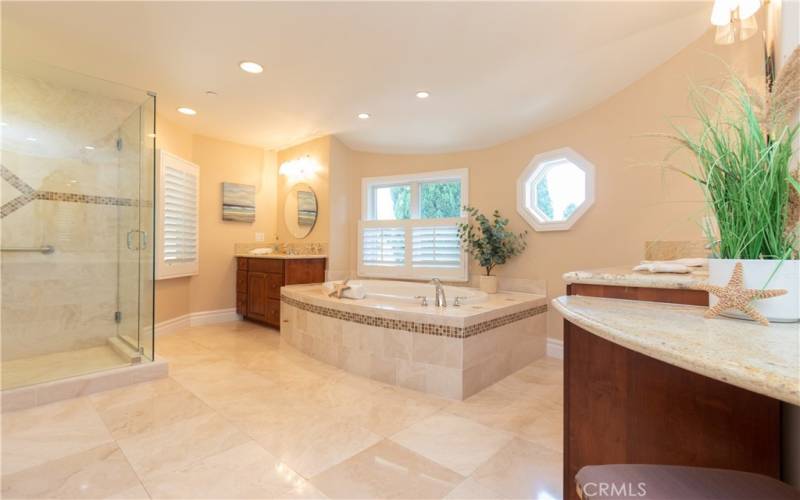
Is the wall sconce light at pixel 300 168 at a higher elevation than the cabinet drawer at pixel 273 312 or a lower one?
higher

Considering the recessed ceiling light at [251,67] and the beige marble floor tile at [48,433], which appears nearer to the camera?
the beige marble floor tile at [48,433]

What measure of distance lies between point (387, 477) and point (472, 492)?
359 millimetres

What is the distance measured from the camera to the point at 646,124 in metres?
2.64

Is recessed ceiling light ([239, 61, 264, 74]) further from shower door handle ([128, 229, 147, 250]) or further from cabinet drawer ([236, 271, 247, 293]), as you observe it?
cabinet drawer ([236, 271, 247, 293])

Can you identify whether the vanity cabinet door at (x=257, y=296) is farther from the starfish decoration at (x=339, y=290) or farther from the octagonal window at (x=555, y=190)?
the octagonal window at (x=555, y=190)

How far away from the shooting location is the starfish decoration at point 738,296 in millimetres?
747

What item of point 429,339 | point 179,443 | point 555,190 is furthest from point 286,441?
point 555,190

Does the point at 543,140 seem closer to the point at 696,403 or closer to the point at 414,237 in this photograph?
the point at 414,237

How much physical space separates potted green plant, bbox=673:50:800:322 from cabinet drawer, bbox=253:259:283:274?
3789mm

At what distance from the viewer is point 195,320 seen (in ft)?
14.0

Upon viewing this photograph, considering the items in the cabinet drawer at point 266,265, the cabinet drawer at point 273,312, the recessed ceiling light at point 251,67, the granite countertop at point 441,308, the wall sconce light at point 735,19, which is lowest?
the cabinet drawer at point 273,312

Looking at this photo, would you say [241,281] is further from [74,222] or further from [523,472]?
[523,472]

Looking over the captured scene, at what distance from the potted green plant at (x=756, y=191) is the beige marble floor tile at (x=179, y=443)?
6.76 feet

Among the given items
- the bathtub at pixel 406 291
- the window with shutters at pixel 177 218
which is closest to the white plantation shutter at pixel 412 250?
the bathtub at pixel 406 291
